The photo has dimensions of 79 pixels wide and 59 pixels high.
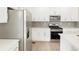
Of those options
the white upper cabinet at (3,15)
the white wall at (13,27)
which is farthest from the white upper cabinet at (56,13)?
the white upper cabinet at (3,15)

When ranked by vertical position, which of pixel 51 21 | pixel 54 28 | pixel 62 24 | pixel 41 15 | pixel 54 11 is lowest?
pixel 54 28

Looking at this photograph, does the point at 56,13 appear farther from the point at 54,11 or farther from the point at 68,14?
the point at 68,14

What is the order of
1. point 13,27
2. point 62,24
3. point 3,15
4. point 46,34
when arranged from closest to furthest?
point 3,15, point 13,27, point 46,34, point 62,24

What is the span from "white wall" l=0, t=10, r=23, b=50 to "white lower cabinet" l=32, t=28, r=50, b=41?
3195mm

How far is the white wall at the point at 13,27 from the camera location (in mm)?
2293

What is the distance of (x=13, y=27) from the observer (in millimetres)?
2342

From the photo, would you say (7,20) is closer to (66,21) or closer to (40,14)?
(40,14)

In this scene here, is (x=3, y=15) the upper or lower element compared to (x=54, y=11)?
lower

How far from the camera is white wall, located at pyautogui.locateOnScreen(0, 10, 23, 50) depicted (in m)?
2.29

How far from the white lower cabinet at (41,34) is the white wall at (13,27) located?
10.5 ft

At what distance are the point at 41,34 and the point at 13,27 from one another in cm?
331

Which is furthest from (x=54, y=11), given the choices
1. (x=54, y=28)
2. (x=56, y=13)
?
(x=54, y=28)

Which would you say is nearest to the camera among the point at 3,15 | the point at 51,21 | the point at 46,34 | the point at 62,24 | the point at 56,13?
the point at 3,15

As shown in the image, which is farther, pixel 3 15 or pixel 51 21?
pixel 51 21
